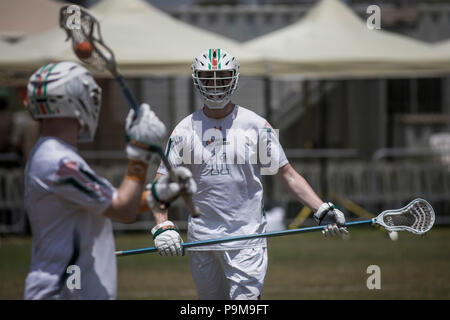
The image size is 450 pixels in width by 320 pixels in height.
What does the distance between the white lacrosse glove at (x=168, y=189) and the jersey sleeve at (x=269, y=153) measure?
185 cm

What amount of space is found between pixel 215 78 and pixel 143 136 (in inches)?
79.8

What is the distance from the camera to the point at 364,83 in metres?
20.0

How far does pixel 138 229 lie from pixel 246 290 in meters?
10.4

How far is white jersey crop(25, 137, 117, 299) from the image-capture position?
14.6ft

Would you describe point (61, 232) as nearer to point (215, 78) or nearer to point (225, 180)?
point (225, 180)

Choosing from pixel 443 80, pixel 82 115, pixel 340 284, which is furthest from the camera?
pixel 443 80

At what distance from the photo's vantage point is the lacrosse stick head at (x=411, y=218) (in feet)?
20.7

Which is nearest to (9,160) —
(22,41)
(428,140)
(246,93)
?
(22,41)

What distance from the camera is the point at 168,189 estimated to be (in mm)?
4445

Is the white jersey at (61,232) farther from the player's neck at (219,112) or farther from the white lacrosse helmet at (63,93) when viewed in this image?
the player's neck at (219,112)

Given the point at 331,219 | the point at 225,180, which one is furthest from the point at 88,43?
the point at 331,219

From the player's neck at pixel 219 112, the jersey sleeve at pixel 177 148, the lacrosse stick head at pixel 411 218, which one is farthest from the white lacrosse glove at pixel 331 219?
the jersey sleeve at pixel 177 148

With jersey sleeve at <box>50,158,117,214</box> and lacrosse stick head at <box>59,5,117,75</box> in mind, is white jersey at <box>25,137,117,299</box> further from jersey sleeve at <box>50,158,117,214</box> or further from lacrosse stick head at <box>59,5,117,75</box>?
lacrosse stick head at <box>59,5,117,75</box>
